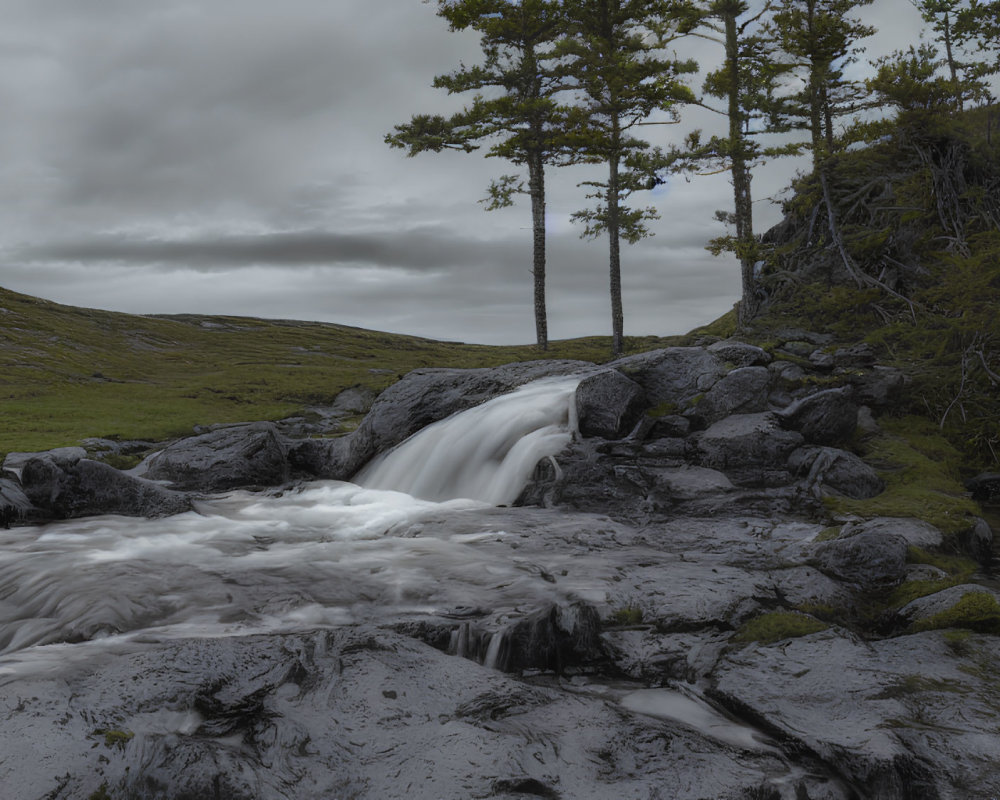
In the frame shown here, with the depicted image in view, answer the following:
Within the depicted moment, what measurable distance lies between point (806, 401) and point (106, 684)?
11496mm

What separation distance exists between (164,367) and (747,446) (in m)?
49.7

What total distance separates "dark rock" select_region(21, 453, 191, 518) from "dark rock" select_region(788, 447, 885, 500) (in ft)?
36.5

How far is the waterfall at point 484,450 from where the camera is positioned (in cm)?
1312

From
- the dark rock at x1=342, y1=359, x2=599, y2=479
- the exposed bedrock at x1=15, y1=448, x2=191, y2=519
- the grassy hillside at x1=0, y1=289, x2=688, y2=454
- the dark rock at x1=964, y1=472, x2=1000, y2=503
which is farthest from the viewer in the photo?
the grassy hillside at x1=0, y1=289, x2=688, y2=454

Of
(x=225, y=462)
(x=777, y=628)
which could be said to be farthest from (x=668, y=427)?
(x=225, y=462)

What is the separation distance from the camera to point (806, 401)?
12.3 metres

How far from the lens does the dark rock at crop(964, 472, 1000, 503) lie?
10758 millimetres

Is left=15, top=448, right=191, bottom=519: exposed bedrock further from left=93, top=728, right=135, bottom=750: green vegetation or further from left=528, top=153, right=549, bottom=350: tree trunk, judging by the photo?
left=528, top=153, right=549, bottom=350: tree trunk

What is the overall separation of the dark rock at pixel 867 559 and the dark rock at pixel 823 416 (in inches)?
189

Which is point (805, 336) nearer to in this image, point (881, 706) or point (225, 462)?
point (225, 462)

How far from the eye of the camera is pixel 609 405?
13148 mm

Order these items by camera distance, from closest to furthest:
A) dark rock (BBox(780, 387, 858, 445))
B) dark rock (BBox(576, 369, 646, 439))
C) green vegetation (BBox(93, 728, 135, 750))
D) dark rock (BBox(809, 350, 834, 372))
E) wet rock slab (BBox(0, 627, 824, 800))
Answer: wet rock slab (BBox(0, 627, 824, 800)) → green vegetation (BBox(93, 728, 135, 750)) → dark rock (BBox(780, 387, 858, 445)) → dark rock (BBox(576, 369, 646, 439)) → dark rock (BBox(809, 350, 834, 372))

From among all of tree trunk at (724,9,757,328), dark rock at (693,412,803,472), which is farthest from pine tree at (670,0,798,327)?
dark rock at (693,412,803,472)

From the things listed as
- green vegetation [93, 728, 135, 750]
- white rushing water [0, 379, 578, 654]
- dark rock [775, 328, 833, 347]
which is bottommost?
white rushing water [0, 379, 578, 654]
